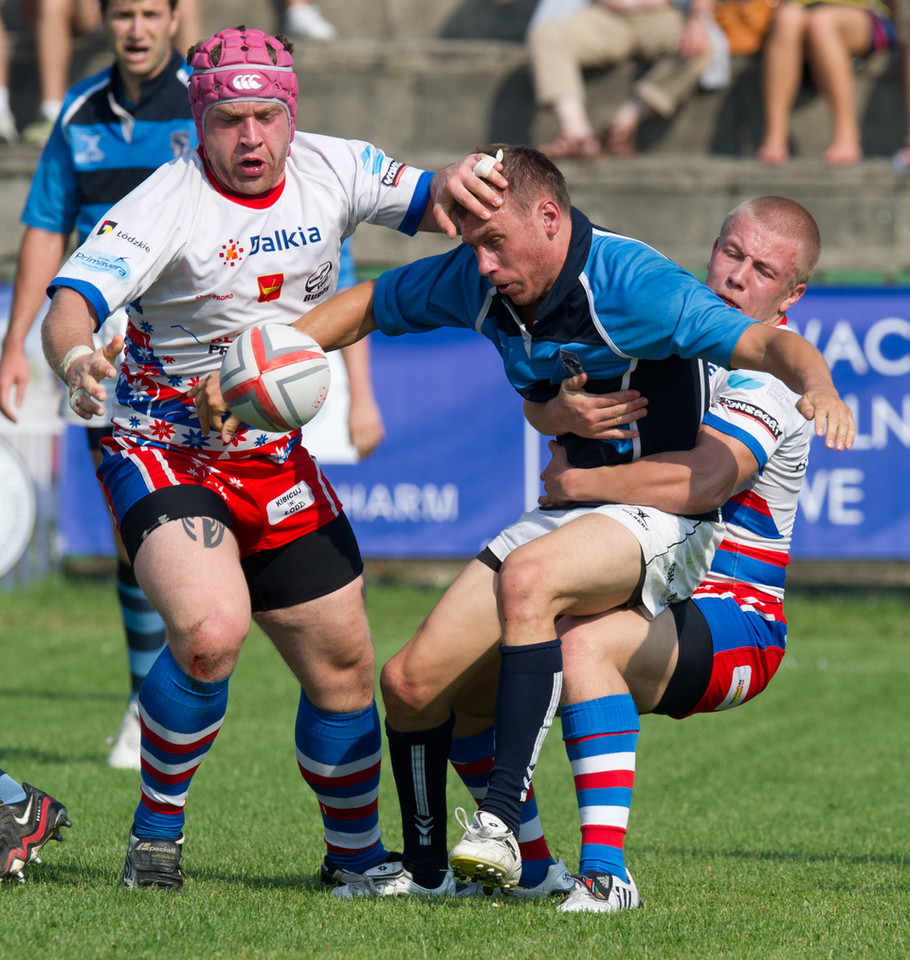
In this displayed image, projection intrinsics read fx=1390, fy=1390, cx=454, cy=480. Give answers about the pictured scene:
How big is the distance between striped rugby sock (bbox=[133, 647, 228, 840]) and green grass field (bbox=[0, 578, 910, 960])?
0.21 m

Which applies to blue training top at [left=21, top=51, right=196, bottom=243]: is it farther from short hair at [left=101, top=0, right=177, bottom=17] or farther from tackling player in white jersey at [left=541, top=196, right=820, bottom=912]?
tackling player in white jersey at [left=541, top=196, right=820, bottom=912]

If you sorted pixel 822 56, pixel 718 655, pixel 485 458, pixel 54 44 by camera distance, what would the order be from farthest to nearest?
pixel 822 56, pixel 54 44, pixel 485 458, pixel 718 655

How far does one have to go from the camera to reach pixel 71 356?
362 cm

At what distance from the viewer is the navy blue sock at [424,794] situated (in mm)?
4020

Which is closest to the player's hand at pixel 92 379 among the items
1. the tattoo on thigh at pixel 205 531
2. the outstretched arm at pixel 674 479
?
the tattoo on thigh at pixel 205 531

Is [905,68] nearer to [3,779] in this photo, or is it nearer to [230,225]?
[230,225]

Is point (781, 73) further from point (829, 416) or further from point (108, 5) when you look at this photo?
point (829, 416)

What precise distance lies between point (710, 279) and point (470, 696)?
1536 millimetres

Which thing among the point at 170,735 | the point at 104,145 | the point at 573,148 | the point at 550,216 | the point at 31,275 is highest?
the point at 550,216

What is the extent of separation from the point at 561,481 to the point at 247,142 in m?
1.32

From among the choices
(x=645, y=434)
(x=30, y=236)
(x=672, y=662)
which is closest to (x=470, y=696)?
(x=672, y=662)

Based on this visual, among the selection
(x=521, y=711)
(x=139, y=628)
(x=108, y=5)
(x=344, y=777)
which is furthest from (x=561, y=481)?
(x=108, y=5)

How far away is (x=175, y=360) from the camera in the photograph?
416 cm

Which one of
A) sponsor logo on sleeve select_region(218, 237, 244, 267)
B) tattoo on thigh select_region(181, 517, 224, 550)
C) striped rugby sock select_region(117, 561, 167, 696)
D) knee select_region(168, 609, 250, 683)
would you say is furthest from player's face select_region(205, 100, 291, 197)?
striped rugby sock select_region(117, 561, 167, 696)
